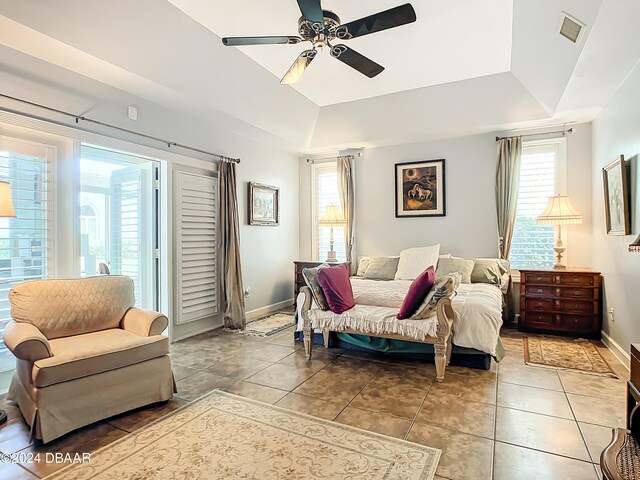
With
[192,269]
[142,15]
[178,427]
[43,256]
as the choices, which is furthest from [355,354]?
[142,15]

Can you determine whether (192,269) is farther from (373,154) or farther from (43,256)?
(373,154)

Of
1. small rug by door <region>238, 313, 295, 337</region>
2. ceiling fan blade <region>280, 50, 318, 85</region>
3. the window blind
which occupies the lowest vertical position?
small rug by door <region>238, 313, 295, 337</region>

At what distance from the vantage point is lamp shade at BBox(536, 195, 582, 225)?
439cm

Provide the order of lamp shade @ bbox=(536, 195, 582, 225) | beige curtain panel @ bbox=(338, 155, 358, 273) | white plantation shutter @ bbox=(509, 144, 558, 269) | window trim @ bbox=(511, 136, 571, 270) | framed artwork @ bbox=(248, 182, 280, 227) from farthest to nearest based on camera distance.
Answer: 1. beige curtain panel @ bbox=(338, 155, 358, 273)
2. framed artwork @ bbox=(248, 182, 280, 227)
3. white plantation shutter @ bbox=(509, 144, 558, 269)
4. window trim @ bbox=(511, 136, 571, 270)
5. lamp shade @ bbox=(536, 195, 582, 225)

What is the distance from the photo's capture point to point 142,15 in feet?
9.30

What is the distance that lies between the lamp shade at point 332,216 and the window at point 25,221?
12.3ft

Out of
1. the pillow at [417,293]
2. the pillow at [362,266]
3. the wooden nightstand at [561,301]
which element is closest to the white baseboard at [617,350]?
the wooden nightstand at [561,301]

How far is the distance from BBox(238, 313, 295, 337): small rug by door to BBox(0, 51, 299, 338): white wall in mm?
346

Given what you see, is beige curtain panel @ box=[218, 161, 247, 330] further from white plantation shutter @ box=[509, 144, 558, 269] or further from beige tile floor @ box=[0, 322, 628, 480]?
white plantation shutter @ box=[509, 144, 558, 269]

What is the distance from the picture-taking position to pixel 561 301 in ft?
14.4

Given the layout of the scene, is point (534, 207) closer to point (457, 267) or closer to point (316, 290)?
point (457, 267)

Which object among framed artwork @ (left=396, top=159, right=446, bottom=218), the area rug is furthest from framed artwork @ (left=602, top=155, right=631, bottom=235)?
the area rug

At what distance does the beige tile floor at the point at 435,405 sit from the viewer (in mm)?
2043

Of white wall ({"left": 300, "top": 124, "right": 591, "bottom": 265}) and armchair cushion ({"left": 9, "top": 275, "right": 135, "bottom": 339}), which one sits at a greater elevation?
white wall ({"left": 300, "top": 124, "right": 591, "bottom": 265})
